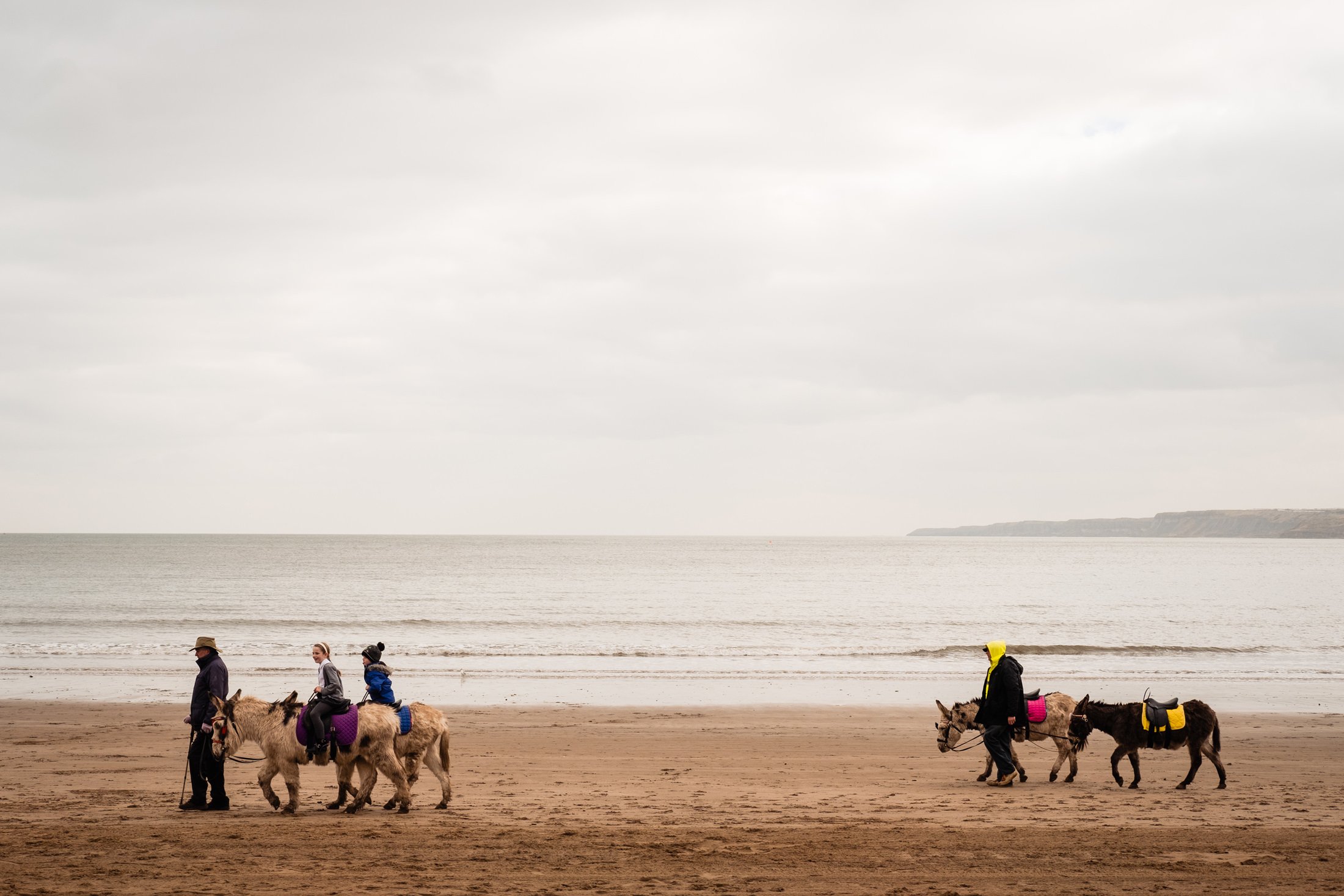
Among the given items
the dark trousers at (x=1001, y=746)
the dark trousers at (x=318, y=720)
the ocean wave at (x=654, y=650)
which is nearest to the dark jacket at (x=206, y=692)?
the dark trousers at (x=318, y=720)

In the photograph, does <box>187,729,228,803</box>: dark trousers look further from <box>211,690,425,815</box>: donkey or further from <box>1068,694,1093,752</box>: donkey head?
<box>1068,694,1093,752</box>: donkey head

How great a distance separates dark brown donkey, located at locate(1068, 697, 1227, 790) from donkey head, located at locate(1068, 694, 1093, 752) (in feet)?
0.31

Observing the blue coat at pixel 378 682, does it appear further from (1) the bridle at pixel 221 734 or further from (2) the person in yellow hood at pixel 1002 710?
(2) the person in yellow hood at pixel 1002 710

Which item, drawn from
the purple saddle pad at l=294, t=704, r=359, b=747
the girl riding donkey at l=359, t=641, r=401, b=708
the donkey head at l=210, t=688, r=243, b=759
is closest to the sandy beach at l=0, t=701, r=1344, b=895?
the donkey head at l=210, t=688, r=243, b=759

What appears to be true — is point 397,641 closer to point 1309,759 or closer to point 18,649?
point 18,649

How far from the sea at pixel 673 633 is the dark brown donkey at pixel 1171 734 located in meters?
7.74

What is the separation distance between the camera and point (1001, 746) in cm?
1195

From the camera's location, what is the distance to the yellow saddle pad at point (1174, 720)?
456 inches

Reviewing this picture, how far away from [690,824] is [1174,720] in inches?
245

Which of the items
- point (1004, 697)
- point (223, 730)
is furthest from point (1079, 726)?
point (223, 730)

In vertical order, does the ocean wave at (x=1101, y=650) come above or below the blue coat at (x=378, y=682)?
Result: below

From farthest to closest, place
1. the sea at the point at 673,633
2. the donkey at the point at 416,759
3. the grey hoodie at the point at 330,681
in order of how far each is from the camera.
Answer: the sea at the point at 673,633
the donkey at the point at 416,759
the grey hoodie at the point at 330,681

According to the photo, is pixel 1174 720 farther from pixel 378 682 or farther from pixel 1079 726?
pixel 378 682

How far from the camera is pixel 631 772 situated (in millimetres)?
12641
